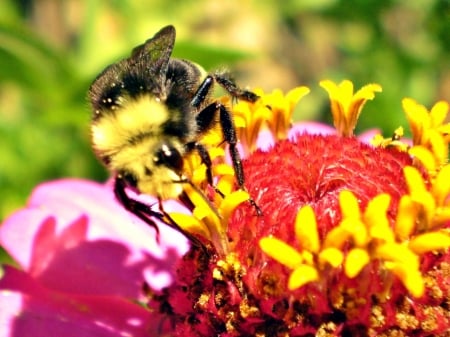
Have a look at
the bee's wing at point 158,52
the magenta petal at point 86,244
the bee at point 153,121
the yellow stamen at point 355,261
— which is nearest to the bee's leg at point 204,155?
the bee at point 153,121

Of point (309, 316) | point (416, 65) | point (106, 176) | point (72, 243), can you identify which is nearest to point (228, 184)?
point (309, 316)

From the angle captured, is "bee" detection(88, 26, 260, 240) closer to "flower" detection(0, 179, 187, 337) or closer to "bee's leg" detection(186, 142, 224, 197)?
"bee's leg" detection(186, 142, 224, 197)

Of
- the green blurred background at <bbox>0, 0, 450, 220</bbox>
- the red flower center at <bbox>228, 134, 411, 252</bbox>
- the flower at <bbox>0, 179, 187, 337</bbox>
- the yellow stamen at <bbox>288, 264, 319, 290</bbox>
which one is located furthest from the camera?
the green blurred background at <bbox>0, 0, 450, 220</bbox>

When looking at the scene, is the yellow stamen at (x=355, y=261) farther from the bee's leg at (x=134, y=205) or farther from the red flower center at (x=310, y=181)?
the bee's leg at (x=134, y=205)

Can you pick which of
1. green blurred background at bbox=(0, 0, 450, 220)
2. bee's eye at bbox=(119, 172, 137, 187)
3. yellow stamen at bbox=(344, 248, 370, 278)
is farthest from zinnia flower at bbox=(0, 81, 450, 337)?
green blurred background at bbox=(0, 0, 450, 220)

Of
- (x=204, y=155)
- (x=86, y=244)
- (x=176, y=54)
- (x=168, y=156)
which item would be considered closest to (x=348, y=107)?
(x=204, y=155)

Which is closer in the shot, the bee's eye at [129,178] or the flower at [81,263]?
the bee's eye at [129,178]

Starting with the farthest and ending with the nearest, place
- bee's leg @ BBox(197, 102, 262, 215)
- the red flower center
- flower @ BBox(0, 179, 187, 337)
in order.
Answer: flower @ BBox(0, 179, 187, 337) → bee's leg @ BBox(197, 102, 262, 215) → the red flower center

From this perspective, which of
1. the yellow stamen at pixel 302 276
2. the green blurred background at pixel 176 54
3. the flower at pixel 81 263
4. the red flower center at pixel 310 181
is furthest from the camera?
the green blurred background at pixel 176 54
